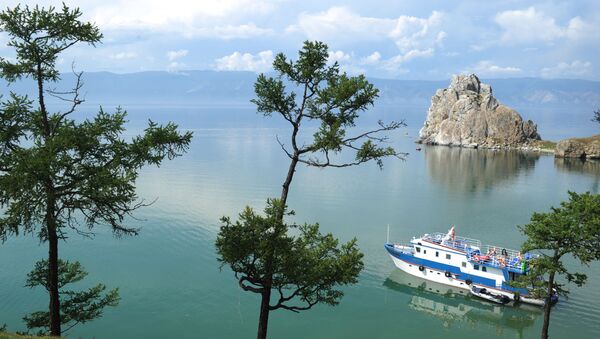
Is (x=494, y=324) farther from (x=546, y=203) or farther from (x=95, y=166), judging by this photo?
(x=546, y=203)

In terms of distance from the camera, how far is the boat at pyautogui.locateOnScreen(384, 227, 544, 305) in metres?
44.4

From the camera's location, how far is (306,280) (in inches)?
685

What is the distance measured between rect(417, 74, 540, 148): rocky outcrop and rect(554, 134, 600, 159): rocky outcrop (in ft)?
69.3

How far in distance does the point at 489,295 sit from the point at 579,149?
4840 inches

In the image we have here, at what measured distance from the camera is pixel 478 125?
6845 inches

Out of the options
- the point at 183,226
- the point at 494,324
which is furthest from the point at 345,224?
the point at 494,324

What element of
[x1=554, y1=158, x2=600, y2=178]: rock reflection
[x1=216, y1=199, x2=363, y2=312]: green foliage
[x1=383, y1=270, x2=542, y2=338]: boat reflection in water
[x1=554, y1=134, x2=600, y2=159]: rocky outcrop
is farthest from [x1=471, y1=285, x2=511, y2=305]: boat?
[x1=554, y1=134, x2=600, y2=159]: rocky outcrop

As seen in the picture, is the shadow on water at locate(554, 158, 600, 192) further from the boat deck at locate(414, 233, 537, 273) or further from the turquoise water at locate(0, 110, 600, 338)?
the boat deck at locate(414, 233, 537, 273)

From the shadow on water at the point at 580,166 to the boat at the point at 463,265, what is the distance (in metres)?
75.0

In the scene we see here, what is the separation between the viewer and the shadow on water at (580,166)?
390 feet

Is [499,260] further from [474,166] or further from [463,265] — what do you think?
[474,166]

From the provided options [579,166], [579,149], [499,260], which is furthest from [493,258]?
[579,149]

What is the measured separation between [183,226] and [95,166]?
4573 centimetres

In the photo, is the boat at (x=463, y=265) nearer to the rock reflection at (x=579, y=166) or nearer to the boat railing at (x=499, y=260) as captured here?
the boat railing at (x=499, y=260)
